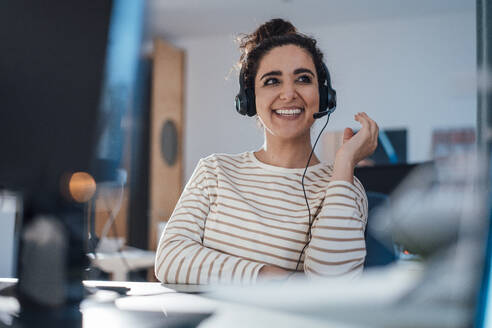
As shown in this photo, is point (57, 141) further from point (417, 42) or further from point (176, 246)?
point (417, 42)

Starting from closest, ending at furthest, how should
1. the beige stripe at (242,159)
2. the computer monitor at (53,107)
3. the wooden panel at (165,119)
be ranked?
the computer monitor at (53,107) < the beige stripe at (242,159) < the wooden panel at (165,119)

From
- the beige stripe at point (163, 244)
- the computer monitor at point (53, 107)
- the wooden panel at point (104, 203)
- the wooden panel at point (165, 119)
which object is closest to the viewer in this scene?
the computer monitor at point (53, 107)

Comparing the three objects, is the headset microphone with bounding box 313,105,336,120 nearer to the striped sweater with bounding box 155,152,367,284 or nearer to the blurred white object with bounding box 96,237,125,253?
the striped sweater with bounding box 155,152,367,284

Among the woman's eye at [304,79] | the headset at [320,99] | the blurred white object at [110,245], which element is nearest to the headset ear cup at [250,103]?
the headset at [320,99]

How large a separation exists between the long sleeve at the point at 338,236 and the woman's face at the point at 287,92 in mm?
142

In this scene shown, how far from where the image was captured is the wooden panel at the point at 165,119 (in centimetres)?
119

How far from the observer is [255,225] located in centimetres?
80

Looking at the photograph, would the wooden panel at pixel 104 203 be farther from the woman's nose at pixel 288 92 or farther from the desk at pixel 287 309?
the woman's nose at pixel 288 92

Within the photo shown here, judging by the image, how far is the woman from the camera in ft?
2.34

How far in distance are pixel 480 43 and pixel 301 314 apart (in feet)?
0.88

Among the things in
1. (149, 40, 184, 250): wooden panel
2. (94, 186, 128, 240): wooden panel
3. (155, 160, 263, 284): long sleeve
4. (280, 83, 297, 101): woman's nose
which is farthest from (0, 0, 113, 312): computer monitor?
(149, 40, 184, 250): wooden panel

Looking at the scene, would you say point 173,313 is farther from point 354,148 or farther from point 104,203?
point 354,148

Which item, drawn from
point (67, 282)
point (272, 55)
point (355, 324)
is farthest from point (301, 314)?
point (272, 55)

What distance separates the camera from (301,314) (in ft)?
0.98
